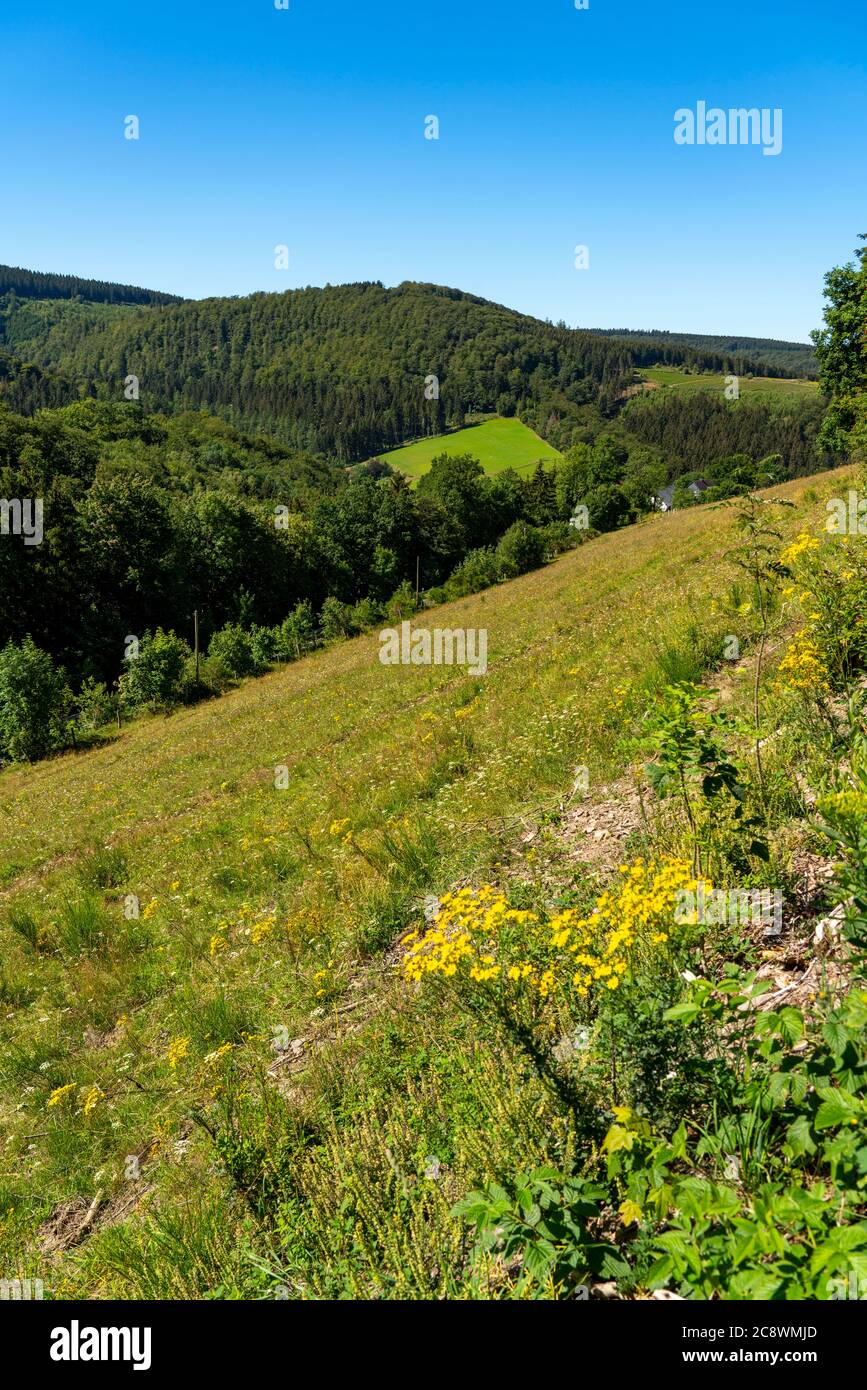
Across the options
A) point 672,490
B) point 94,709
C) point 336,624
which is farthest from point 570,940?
point 672,490

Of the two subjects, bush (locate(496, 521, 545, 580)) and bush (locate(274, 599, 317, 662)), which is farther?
bush (locate(496, 521, 545, 580))

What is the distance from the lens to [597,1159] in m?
3.18

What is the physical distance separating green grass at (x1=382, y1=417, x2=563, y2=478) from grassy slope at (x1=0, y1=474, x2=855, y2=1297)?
4559 inches

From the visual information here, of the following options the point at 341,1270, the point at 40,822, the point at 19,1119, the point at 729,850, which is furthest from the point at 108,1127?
the point at 40,822

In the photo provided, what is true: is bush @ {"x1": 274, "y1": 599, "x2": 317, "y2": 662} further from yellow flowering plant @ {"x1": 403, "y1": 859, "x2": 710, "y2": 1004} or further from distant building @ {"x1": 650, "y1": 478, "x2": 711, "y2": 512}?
distant building @ {"x1": 650, "y1": 478, "x2": 711, "y2": 512}

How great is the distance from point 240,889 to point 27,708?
25.1 meters

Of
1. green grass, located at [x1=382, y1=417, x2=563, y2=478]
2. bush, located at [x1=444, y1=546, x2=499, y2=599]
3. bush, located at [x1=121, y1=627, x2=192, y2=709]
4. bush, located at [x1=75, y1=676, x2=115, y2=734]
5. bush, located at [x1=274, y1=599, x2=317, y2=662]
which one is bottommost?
bush, located at [x1=75, y1=676, x2=115, y2=734]

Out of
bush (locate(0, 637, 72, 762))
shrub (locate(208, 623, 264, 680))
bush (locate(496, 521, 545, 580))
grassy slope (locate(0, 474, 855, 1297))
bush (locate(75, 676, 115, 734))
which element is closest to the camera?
grassy slope (locate(0, 474, 855, 1297))

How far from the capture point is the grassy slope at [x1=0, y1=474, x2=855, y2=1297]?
4.98m

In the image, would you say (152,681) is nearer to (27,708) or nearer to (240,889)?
(27,708)

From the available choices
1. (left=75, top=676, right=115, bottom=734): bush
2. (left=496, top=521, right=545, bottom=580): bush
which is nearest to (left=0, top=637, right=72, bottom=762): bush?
(left=75, top=676, right=115, bottom=734): bush

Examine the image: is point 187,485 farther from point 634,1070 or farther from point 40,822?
point 634,1070

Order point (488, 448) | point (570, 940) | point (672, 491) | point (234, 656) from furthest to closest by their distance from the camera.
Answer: point (488, 448)
point (672, 491)
point (234, 656)
point (570, 940)

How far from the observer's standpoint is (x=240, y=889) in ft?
30.6
